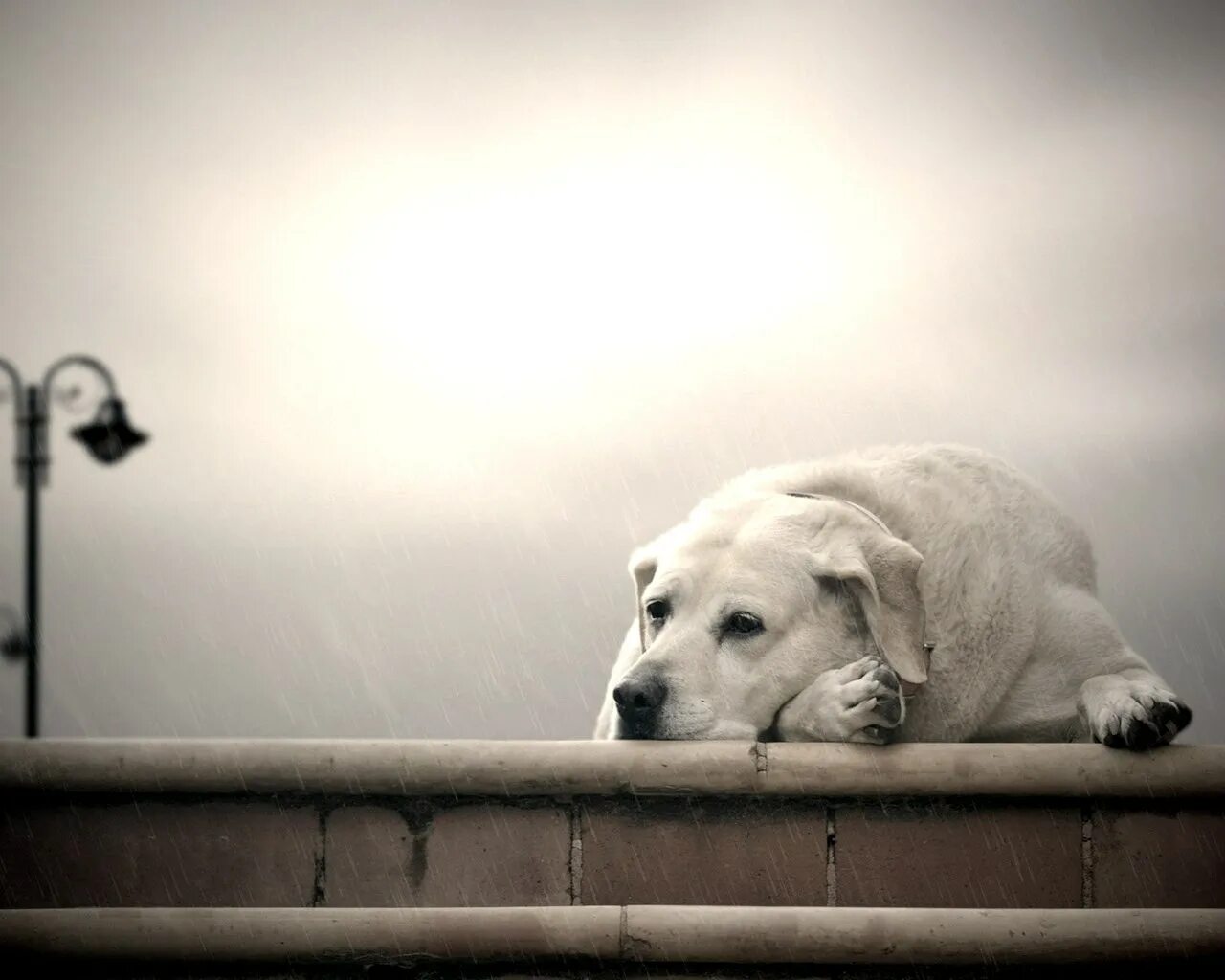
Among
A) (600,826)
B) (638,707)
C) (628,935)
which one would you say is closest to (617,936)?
(628,935)

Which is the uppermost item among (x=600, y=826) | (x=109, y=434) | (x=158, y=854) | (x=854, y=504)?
(x=109, y=434)

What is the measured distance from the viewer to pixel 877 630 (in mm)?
5004

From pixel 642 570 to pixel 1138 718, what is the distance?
2.35 meters

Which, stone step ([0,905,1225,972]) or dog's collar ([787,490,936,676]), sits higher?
dog's collar ([787,490,936,676])

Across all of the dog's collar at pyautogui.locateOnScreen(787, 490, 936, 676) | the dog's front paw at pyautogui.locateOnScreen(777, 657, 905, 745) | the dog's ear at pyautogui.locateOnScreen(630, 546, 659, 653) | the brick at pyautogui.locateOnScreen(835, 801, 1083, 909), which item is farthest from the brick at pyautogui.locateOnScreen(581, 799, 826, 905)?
the dog's ear at pyautogui.locateOnScreen(630, 546, 659, 653)

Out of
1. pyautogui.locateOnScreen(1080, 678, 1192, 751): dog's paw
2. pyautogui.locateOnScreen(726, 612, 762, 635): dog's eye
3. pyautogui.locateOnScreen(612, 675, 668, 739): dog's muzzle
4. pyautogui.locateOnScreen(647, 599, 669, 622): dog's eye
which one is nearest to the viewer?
pyautogui.locateOnScreen(1080, 678, 1192, 751): dog's paw

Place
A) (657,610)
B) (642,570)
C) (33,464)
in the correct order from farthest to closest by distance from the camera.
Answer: (33,464) < (642,570) < (657,610)

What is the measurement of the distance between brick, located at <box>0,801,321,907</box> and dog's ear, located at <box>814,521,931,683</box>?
2.27 m

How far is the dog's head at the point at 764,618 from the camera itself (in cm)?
487

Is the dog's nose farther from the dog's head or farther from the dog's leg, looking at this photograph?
the dog's leg

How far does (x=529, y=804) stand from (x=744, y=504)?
1.96m

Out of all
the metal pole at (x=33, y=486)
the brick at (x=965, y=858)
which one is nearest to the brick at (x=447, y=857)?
the brick at (x=965, y=858)

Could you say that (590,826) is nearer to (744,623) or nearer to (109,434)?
(744,623)

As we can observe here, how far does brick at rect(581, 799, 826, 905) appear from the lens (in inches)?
168
